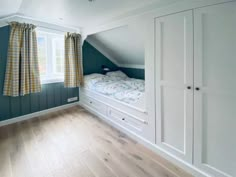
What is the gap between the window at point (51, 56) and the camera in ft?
11.4

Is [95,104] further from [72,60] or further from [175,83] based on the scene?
[175,83]

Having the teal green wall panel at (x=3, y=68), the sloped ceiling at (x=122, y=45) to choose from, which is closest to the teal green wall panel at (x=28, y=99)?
the teal green wall panel at (x=3, y=68)

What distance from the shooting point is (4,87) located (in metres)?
2.78

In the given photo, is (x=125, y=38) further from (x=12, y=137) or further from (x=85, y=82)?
(x=12, y=137)

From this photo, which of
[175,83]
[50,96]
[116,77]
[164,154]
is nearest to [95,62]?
[116,77]

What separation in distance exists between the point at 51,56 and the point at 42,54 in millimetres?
214

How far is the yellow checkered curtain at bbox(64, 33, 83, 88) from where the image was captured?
3.55m

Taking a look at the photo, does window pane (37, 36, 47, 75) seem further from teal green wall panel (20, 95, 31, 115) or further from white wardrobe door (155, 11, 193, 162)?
white wardrobe door (155, 11, 193, 162)

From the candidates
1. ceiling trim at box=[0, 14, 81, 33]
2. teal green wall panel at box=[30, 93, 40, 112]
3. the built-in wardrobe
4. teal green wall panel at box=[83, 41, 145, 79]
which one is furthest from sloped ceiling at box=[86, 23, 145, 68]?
teal green wall panel at box=[30, 93, 40, 112]

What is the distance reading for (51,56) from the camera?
3.64 m

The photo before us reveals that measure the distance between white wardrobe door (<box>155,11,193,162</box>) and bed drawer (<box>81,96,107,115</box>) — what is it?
1435 mm

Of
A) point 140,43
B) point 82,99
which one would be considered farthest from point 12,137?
point 140,43

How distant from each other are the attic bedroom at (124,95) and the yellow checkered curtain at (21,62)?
18mm

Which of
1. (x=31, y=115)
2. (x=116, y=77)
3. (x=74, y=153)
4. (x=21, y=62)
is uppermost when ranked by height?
(x=21, y=62)
